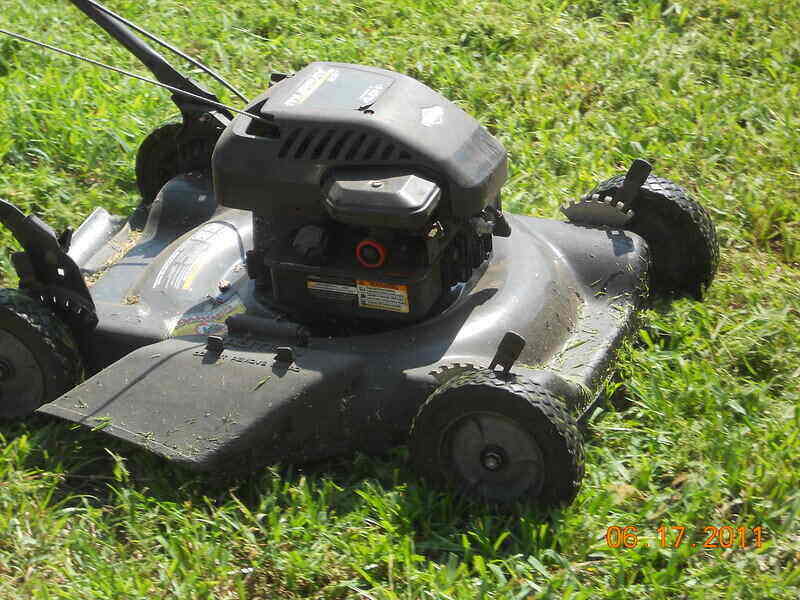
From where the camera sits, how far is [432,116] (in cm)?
347

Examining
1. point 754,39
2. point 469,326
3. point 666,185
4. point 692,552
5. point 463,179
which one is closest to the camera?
point 692,552

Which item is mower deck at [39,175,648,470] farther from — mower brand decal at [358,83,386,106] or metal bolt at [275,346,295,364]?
mower brand decal at [358,83,386,106]

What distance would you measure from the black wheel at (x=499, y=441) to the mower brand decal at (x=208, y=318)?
844mm

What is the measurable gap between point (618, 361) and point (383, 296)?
0.88m

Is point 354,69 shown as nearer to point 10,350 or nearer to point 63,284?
point 63,284

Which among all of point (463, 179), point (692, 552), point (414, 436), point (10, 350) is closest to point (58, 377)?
point (10, 350)

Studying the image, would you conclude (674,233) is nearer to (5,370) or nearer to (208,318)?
(208,318)

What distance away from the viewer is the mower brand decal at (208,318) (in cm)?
378

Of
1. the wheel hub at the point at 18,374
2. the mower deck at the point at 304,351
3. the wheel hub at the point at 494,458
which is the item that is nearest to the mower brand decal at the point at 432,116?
the mower deck at the point at 304,351

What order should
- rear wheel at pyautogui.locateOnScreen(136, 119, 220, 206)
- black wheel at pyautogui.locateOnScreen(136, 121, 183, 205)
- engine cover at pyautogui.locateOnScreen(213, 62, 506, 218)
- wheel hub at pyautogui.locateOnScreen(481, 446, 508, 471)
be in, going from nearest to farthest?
wheel hub at pyautogui.locateOnScreen(481, 446, 508, 471)
engine cover at pyautogui.locateOnScreen(213, 62, 506, 218)
rear wheel at pyautogui.locateOnScreen(136, 119, 220, 206)
black wheel at pyautogui.locateOnScreen(136, 121, 183, 205)

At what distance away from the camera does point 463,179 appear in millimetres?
3344

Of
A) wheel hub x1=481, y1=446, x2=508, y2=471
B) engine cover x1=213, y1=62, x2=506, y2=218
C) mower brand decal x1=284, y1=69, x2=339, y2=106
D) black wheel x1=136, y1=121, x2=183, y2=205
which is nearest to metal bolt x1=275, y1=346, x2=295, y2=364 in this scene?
engine cover x1=213, y1=62, x2=506, y2=218

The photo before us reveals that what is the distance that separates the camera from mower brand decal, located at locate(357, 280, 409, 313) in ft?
11.4

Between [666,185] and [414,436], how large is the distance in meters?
1.44
